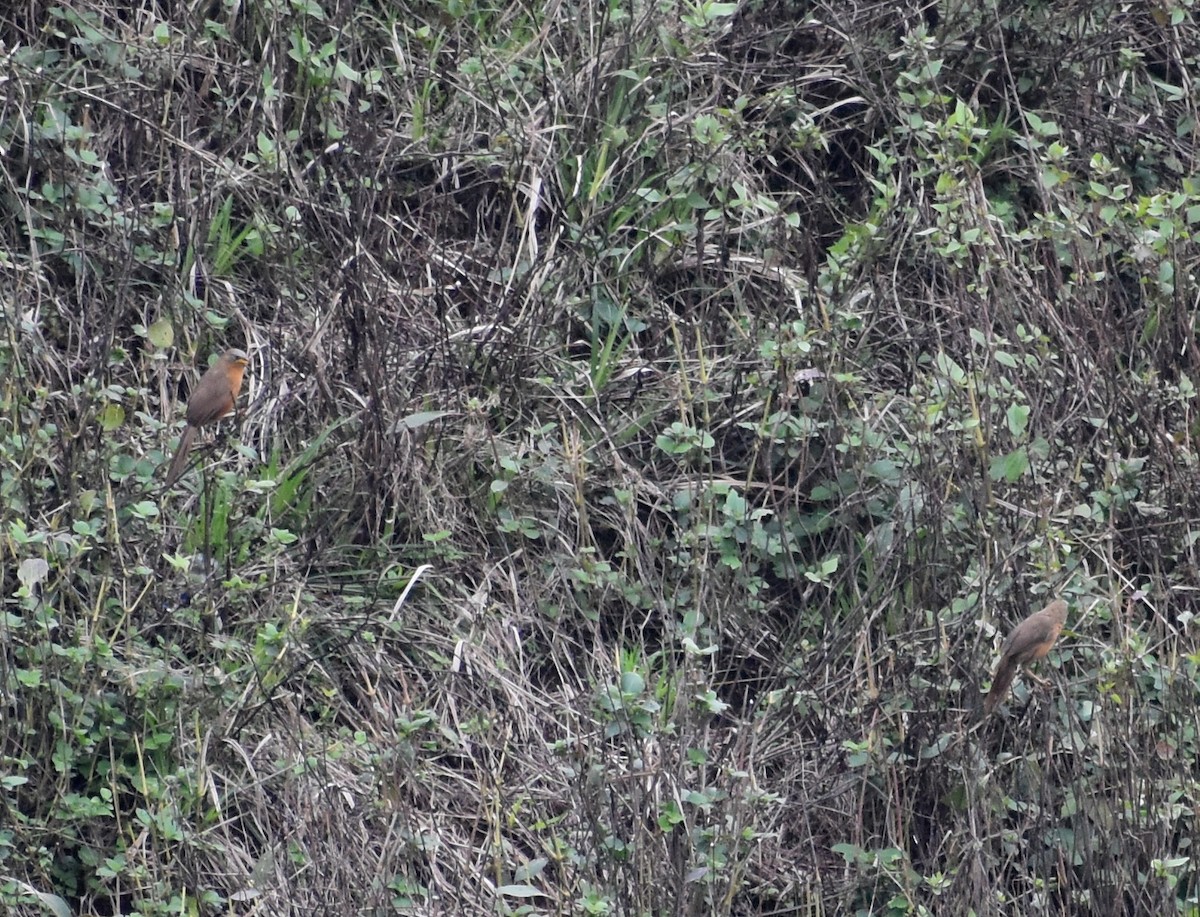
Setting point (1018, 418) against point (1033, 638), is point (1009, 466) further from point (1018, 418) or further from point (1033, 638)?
point (1033, 638)

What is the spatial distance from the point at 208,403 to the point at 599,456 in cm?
127

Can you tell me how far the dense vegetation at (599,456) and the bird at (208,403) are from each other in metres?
0.09

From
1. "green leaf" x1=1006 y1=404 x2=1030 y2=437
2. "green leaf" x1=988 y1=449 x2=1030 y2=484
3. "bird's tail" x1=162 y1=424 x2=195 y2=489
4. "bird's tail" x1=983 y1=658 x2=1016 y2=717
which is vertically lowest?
"bird's tail" x1=983 y1=658 x2=1016 y2=717

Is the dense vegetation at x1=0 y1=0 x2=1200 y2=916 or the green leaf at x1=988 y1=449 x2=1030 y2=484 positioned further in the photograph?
the green leaf at x1=988 y1=449 x2=1030 y2=484

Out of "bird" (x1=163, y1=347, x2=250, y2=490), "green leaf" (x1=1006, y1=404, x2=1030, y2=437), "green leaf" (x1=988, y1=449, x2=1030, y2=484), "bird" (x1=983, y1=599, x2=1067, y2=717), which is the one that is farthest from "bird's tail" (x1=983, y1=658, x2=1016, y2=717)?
"bird" (x1=163, y1=347, x2=250, y2=490)

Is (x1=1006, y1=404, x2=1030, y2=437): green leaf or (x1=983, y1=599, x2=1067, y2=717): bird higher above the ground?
(x1=1006, y1=404, x2=1030, y2=437): green leaf

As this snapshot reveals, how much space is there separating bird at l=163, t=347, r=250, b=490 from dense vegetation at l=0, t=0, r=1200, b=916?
0.09 m

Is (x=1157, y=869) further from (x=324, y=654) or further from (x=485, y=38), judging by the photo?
(x=485, y=38)

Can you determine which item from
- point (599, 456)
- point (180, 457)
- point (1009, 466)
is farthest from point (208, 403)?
point (1009, 466)

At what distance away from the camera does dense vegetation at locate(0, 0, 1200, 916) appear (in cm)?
505

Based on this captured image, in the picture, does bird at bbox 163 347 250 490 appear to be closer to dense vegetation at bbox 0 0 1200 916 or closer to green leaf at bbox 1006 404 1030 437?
dense vegetation at bbox 0 0 1200 916

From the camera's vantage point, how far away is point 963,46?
22.7 ft

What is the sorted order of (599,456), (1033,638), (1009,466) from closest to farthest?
(1033,638), (1009,466), (599,456)

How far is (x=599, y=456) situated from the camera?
6004 mm
